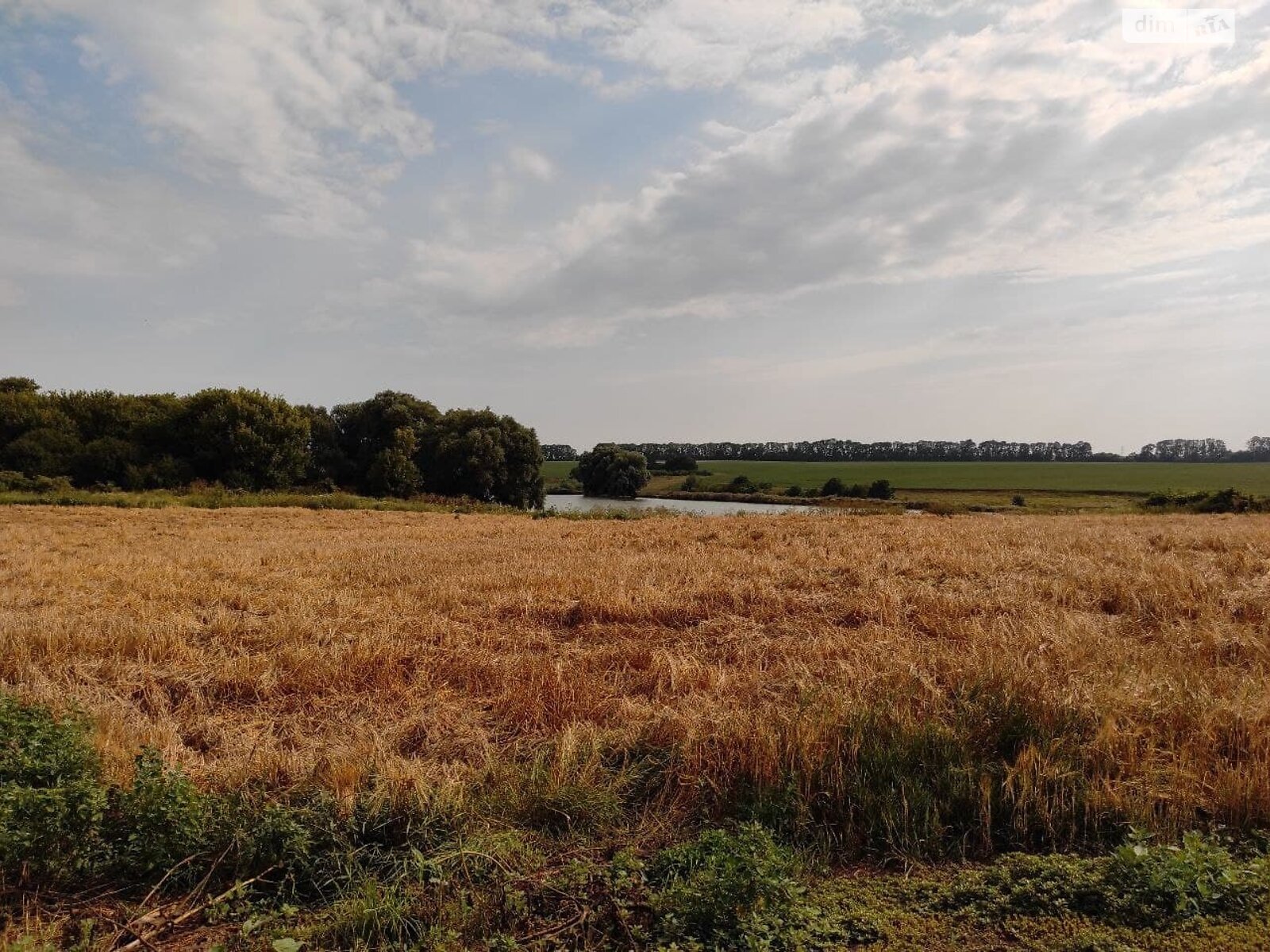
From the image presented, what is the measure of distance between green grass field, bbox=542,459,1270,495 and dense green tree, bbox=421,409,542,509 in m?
43.5

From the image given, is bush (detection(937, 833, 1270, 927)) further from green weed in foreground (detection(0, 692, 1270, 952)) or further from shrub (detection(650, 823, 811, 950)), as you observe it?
shrub (detection(650, 823, 811, 950))

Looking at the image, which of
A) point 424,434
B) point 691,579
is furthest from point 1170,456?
point 691,579

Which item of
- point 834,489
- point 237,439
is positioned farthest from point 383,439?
point 834,489

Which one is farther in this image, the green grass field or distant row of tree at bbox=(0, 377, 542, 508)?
the green grass field

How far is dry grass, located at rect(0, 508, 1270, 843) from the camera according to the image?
14.4ft

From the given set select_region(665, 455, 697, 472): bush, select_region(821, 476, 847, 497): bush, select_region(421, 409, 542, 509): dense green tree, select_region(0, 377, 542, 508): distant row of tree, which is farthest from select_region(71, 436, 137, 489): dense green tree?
select_region(665, 455, 697, 472): bush

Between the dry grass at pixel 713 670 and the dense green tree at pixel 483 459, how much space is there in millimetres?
46512

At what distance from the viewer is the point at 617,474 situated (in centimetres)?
8994

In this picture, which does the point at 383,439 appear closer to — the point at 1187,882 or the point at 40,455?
the point at 40,455

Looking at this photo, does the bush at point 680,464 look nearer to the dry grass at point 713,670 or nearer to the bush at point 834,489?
the bush at point 834,489

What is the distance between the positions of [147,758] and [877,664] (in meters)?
5.80

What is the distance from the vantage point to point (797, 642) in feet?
25.4

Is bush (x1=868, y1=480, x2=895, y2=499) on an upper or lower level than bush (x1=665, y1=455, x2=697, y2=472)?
lower

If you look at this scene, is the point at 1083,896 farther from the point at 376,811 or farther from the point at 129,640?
the point at 129,640
